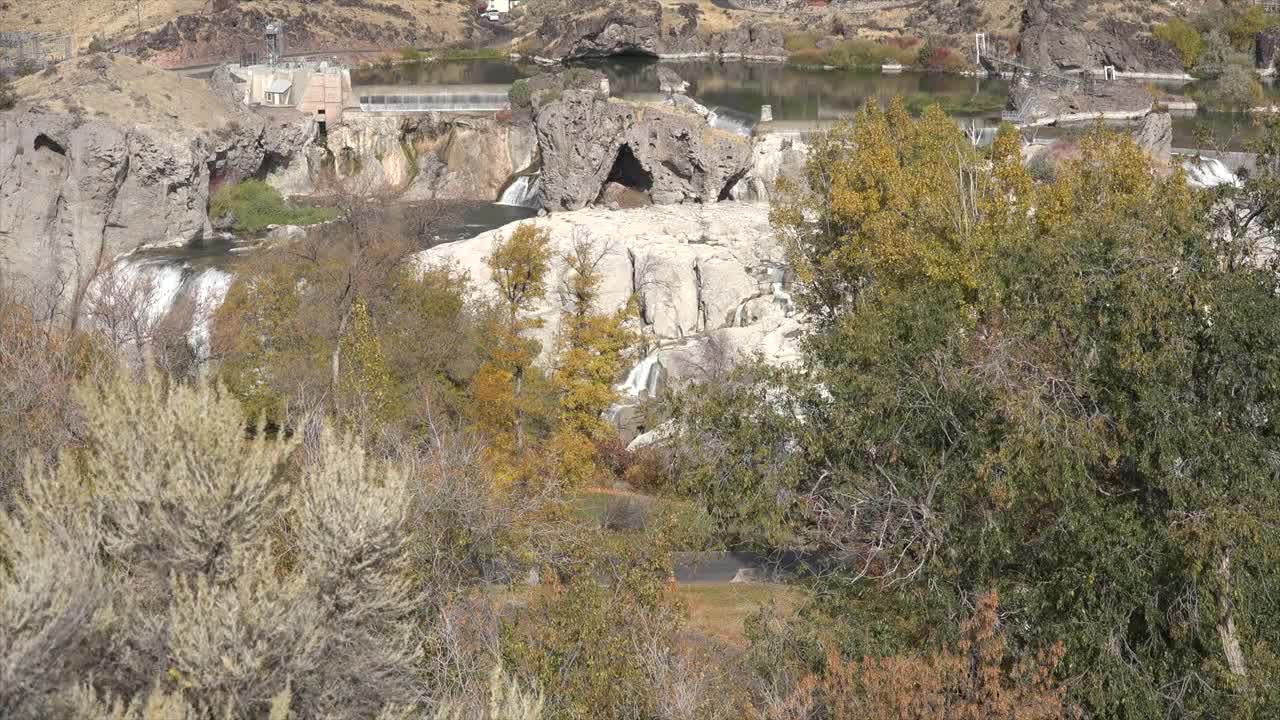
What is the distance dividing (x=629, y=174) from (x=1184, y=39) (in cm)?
6020

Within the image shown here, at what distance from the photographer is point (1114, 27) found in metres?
94.7

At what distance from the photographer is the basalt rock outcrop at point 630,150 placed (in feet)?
164

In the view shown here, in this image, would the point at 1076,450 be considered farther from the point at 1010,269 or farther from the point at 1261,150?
the point at 1261,150

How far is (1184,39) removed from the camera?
9694 cm

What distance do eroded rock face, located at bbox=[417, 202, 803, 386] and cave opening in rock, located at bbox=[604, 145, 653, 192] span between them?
8375 mm

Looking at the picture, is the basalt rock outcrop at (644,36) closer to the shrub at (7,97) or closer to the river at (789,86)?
the river at (789,86)

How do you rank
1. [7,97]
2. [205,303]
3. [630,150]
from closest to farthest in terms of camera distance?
[205,303]
[7,97]
[630,150]

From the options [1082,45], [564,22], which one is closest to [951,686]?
[1082,45]

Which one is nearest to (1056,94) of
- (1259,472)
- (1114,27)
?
(1114,27)

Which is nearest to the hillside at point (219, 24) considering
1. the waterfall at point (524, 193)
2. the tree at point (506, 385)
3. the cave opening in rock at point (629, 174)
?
the waterfall at point (524, 193)

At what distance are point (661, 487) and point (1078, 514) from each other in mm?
16002

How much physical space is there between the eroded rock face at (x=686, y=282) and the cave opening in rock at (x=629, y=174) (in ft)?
27.5

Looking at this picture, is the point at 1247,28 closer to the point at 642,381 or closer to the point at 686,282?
the point at 686,282

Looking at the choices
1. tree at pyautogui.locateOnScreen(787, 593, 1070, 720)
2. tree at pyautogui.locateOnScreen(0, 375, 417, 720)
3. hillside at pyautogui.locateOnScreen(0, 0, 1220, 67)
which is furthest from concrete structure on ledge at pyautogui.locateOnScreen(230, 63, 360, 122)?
tree at pyautogui.locateOnScreen(787, 593, 1070, 720)
